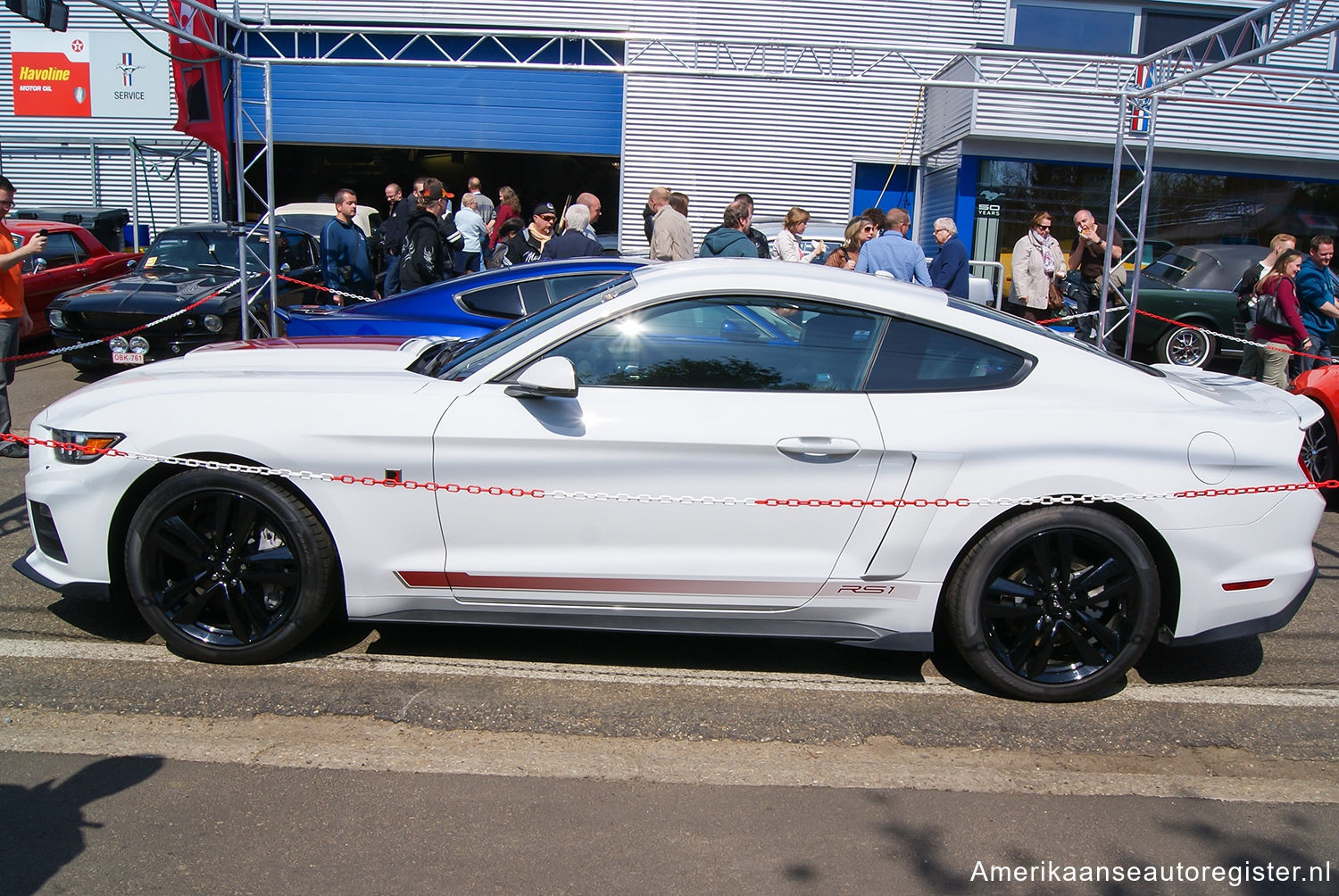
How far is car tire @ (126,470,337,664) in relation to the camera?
402cm

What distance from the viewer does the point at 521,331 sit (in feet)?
14.7

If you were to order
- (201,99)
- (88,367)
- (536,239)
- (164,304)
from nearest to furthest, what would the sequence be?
(164,304) < (88,367) < (536,239) < (201,99)

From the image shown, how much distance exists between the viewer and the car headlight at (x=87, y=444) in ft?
13.4

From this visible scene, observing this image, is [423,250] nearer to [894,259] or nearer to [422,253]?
[422,253]

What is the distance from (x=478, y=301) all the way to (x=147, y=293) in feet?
15.9

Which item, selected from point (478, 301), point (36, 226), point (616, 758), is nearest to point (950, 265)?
point (478, 301)

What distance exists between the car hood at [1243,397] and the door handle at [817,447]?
4.41 ft

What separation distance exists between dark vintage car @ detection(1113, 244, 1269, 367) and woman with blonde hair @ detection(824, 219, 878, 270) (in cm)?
436

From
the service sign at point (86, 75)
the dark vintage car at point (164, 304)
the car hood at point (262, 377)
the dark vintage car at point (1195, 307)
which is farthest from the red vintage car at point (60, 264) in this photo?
the dark vintage car at point (1195, 307)

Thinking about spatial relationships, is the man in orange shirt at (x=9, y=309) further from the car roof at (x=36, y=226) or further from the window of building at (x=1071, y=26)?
the window of building at (x=1071, y=26)

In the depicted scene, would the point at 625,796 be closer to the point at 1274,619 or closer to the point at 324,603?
the point at 324,603

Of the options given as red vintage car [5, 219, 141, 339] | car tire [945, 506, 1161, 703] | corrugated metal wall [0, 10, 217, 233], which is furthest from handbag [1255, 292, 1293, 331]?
corrugated metal wall [0, 10, 217, 233]

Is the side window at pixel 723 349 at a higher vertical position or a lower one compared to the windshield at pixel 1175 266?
lower

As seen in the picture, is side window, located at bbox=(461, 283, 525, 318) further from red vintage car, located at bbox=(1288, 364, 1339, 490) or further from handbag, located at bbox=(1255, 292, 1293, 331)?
handbag, located at bbox=(1255, 292, 1293, 331)
